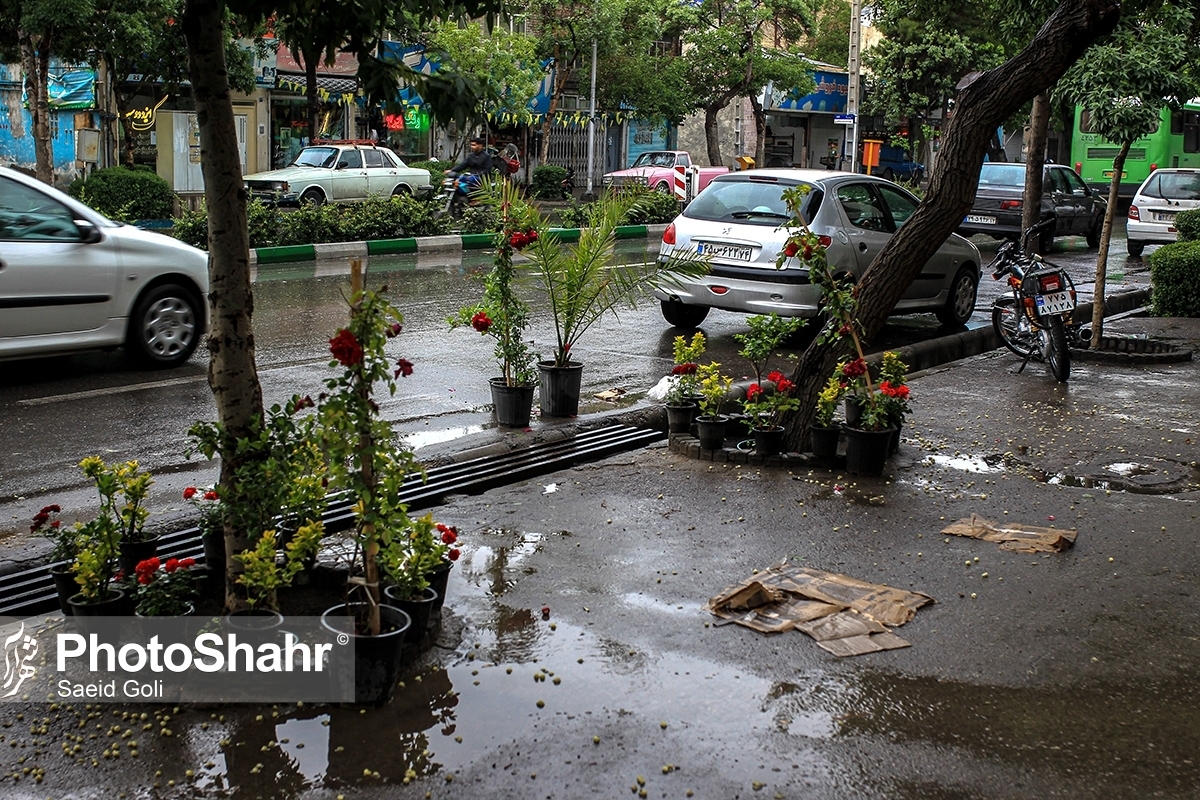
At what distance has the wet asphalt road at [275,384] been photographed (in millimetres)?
7008

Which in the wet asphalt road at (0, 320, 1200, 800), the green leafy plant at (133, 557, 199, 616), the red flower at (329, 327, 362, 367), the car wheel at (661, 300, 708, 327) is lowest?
the wet asphalt road at (0, 320, 1200, 800)

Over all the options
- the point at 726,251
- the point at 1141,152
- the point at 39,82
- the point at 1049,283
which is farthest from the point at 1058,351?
the point at 1141,152

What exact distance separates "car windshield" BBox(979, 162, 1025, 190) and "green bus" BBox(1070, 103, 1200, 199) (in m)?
14.0

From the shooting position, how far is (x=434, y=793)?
11.8 feet

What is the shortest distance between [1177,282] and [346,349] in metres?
13.0

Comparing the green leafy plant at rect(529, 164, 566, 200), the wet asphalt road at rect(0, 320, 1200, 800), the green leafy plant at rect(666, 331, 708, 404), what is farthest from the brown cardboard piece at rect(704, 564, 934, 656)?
the green leafy plant at rect(529, 164, 566, 200)

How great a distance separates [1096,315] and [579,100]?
1244 inches

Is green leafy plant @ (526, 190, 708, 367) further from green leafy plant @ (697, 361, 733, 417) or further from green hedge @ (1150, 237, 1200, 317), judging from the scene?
green hedge @ (1150, 237, 1200, 317)

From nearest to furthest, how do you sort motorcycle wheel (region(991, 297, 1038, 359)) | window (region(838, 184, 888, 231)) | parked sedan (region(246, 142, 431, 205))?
motorcycle wheel (region(991, 297, 1038, 359)), window (region(838, 184, 888, 231)), parked sedan (region(246, 142, 431, 205))

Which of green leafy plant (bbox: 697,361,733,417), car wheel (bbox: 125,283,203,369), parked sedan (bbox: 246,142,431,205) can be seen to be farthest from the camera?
parked sedan (bbox: 246,142,431,205)

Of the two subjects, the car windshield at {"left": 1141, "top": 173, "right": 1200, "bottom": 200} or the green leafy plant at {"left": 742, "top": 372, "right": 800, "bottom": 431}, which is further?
the car windshield at {"left": 1141, "top": 173, "right": 1200, "bottom": 200}

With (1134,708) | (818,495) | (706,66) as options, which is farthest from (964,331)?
(706,66)

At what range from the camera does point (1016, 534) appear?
6090mm

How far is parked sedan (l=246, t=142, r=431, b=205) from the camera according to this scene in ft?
80.3
